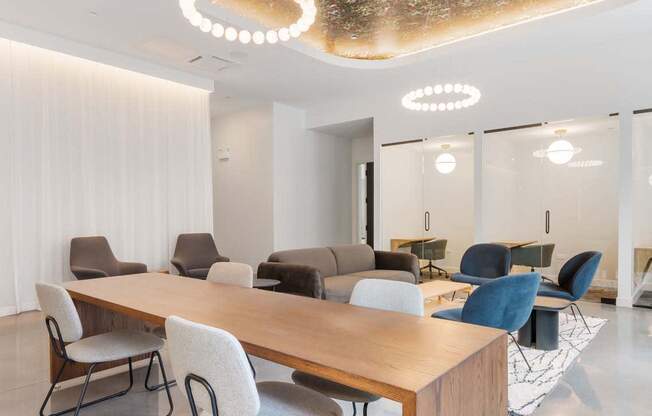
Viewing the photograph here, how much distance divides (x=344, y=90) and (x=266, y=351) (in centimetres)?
627

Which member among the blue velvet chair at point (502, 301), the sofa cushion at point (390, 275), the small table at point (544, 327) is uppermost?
the blue velvet chair at point (502, 301)

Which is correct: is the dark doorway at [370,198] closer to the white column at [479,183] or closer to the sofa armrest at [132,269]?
the white column at [479,183]

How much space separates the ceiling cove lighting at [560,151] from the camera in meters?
5.46

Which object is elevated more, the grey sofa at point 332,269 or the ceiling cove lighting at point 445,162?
the ceiling cove lighting at point 445,162

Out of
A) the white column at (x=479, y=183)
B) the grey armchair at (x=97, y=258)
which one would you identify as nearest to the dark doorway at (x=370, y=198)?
the white column at (x=479, y=183)

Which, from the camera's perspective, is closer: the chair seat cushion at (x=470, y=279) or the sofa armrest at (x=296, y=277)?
the sofa armrest at (x=296, y=277)

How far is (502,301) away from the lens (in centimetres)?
264

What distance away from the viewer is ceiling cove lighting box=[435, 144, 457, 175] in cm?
663

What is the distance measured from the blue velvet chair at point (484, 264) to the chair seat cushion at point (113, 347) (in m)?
3.70

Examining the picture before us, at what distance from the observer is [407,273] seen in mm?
5266

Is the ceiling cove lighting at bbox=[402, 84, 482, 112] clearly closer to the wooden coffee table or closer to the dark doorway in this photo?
the wooden coffee table

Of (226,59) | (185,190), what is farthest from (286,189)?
(226,59)

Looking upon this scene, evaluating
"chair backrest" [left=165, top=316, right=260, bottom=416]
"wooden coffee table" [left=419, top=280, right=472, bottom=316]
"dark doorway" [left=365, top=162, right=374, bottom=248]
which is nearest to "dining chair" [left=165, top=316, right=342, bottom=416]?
"chair backrest" [left=165, top=316, right=260, bottom=416]

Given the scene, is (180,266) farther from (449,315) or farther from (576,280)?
(576,280)
